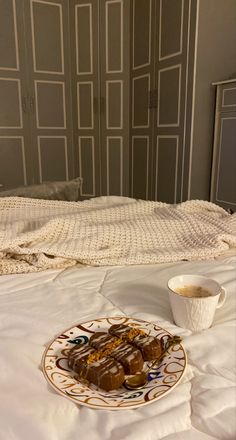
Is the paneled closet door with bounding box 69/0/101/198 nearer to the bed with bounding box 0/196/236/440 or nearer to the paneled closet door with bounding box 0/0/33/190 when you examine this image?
the paneled closet door with bounding box 0/0/33/190

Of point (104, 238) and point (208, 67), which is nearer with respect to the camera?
point (104, 238)

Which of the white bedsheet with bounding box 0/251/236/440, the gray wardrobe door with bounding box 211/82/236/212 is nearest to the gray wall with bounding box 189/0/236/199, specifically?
the gray wardrobe door with bounding box 211/82/236/212

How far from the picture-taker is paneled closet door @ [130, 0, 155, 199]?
9.60ft

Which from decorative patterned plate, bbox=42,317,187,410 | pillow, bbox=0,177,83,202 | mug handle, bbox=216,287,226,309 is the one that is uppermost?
pillow, bbox=0,177,83,202

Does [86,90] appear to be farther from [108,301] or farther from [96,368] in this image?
[96,368]

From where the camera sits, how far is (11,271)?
858 mm

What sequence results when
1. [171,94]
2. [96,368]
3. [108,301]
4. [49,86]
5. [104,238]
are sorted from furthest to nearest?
[49,86], [171,94], [104,238], [108,301], [96,368]

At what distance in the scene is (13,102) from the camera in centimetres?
312

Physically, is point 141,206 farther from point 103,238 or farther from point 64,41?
point 64,41

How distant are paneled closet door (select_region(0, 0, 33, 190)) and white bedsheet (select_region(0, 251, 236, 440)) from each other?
2.56 m

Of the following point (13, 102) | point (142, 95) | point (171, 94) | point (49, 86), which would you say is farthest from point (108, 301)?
point (49, 86)

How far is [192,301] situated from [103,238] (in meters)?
0.41

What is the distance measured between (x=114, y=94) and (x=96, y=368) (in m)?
3.21

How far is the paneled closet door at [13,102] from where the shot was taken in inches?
117
